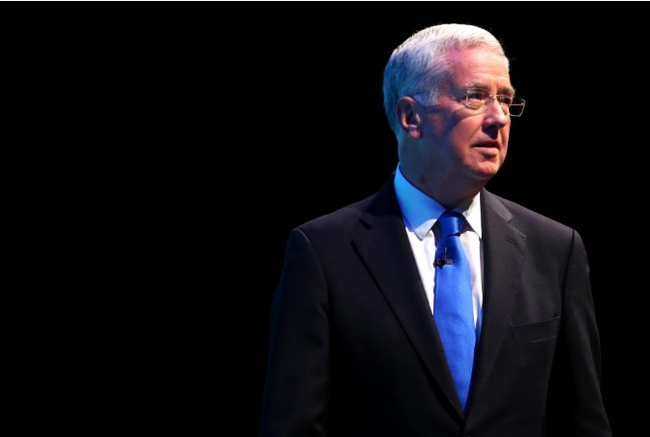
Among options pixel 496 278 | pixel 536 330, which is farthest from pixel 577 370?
pixel 496 278

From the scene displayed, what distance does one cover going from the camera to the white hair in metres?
2.29

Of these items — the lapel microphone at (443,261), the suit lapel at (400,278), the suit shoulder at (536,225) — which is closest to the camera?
the suit lapel at (400,278)

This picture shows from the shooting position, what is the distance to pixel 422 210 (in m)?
2.36

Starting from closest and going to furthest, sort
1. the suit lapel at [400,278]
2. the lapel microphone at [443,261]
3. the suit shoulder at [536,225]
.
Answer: the suit lapel at [400,278] → the lapel microphone at [443,261] → the suit shoulder at [536,225]

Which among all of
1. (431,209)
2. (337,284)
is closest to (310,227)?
(337,284)

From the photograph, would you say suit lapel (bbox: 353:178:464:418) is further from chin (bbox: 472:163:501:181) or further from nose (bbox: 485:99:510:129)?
nose (bbox: 485:99:510:129)

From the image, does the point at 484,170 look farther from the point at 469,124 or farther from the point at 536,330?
the point at 536,330

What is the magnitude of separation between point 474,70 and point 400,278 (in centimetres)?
55

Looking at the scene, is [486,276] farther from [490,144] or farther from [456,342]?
[490,144]

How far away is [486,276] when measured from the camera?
2301 millimetres

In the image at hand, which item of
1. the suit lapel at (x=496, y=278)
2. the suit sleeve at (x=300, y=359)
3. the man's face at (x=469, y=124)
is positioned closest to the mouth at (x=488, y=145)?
the man's face at (x=469, y=124)

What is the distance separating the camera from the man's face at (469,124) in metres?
2.26

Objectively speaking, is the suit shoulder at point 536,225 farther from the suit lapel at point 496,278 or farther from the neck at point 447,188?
the neck at point 447,188

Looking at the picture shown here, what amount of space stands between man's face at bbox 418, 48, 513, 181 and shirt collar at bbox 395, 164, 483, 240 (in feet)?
0.33
